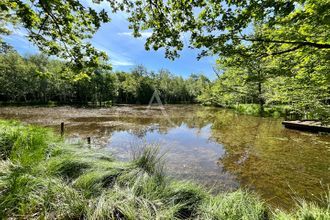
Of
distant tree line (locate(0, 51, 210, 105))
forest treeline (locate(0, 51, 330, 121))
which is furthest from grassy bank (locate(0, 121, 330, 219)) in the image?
distant tree line (locate(0, 51, 210, 105))

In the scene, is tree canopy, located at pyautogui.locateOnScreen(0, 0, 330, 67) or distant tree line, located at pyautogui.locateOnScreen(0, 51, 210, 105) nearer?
tree canopy, located at pyautogui.locateOnScreen(0, 0, 330, 67)

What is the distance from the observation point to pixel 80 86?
47.9 metres

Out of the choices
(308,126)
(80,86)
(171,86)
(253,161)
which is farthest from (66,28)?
(171,86)

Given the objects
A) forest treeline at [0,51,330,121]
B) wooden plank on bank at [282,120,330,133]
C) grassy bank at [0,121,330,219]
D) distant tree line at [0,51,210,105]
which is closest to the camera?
grassy bank at [0,121,330,219]

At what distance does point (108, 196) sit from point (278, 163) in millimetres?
6601

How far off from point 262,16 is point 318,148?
8.76m

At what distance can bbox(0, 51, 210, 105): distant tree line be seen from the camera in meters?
41.8

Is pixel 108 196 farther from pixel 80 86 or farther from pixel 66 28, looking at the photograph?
pixel 80 86

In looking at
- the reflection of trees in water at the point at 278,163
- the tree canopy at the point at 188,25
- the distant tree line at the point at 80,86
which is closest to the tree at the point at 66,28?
the tree canopy at the point at 188,25

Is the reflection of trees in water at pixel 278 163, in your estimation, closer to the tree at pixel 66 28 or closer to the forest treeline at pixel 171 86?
the forest treeline at pixel 171 86

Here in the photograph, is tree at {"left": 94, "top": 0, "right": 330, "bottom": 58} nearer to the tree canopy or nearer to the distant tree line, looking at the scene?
the tree canopy

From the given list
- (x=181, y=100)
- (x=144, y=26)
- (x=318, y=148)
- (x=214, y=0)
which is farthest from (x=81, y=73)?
(x=181, y=100)

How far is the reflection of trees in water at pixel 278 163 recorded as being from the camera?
5586 millimetres

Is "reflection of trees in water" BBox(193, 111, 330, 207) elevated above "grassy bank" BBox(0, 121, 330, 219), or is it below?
below
